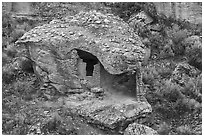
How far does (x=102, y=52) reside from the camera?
452 inches

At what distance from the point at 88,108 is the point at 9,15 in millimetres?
7089

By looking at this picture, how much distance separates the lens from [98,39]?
11648 millimetres

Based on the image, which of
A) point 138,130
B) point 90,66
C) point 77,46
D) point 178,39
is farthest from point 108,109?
point 178,39

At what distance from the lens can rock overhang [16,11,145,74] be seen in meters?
11.4

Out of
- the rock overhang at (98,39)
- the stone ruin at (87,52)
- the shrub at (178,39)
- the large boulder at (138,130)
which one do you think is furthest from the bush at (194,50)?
the large boulder at (138,130)

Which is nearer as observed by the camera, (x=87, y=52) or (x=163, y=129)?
(x=87, y=52)

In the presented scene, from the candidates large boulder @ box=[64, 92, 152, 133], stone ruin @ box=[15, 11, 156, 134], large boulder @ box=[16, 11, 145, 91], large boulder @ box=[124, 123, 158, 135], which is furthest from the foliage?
large boulder @ box=[16, 11, 145, 91]

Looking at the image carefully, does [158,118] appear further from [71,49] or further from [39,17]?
[39,17]

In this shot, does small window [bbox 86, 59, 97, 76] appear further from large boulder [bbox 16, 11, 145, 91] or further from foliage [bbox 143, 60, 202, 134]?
foliage [bbox 143, 60, 202, 134]

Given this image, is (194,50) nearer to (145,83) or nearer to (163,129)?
(145,83)

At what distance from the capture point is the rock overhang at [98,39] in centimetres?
1140

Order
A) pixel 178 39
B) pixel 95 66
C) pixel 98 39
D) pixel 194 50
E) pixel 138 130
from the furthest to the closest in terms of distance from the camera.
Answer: pixel 178 39
pixel 194 50
pixel 95 66
pixel 98 39
pixel 138 130

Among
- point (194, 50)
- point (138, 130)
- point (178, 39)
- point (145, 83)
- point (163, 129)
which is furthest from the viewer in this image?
point (178, 39)

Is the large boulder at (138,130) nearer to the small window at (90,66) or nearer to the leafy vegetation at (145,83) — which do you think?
the leafy vegetation at (145,83)
